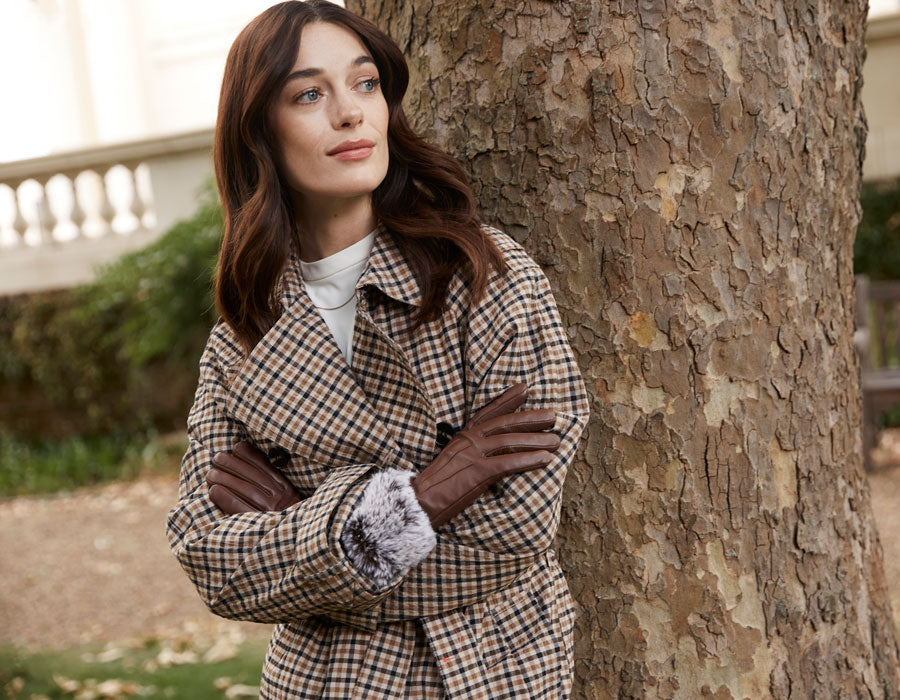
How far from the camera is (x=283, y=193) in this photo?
201 centimetres

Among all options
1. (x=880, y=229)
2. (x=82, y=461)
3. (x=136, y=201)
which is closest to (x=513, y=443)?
(x=880, y=229)

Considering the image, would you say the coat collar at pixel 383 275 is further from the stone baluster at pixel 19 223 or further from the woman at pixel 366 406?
the stone baluster at pixel 19 223

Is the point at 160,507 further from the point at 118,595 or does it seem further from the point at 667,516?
the point at 667,516

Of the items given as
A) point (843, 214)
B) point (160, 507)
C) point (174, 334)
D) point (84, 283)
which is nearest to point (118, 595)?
point (160, 507)

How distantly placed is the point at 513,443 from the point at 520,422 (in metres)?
0.04

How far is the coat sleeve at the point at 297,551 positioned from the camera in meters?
1.65

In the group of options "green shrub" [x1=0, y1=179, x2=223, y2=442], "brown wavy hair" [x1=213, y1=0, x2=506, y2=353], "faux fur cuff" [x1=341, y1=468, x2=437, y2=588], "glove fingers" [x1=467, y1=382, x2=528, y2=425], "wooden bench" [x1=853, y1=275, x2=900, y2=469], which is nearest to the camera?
"faux fur cuff" [x1=341, y1=468, x2=437, y2=588]

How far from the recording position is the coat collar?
1.87 m

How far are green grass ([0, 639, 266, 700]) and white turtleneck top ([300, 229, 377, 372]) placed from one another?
9.40 feet

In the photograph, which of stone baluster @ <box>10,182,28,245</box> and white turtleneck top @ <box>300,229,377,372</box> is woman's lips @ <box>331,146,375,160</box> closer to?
white turtleneck top @ <box>300,229,377,372</box>

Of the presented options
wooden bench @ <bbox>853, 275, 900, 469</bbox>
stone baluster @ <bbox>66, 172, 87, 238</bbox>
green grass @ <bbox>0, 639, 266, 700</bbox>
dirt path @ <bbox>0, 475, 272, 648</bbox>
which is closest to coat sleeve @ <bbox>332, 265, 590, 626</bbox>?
green grass @ <bbox>0, 639, 266, 700</bbox>

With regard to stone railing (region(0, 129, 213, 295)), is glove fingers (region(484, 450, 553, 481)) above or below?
above

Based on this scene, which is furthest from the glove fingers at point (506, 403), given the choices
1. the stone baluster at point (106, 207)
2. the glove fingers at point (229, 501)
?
the stone baluster at point (106, 207)

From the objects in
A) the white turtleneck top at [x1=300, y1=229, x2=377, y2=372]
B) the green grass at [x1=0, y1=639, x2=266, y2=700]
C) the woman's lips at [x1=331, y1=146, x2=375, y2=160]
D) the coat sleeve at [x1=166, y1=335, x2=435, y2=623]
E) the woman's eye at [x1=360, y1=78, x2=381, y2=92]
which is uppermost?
the woman's eye at [x1=360, y1=78, x2=381, y2=92]
